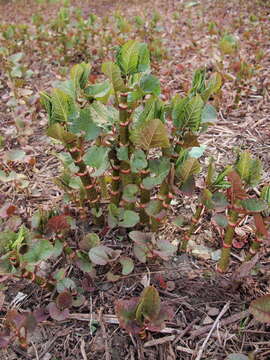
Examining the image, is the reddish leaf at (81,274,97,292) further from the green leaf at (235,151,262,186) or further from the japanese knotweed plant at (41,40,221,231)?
the green leaf at (235,151,262,186)

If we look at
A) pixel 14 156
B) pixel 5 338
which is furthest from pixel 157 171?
pixel 14 156

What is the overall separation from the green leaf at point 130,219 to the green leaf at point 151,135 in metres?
0.31

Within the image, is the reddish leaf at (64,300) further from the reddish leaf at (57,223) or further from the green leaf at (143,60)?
the green leaf at (143,60)

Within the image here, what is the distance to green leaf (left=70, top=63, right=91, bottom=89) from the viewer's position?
1.11m

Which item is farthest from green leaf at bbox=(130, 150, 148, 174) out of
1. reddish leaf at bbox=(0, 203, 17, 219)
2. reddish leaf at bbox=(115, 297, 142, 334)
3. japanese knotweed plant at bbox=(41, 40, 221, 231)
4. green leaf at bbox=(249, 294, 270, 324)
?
reddish leaf at bbox=(0, 203, 17, 219)

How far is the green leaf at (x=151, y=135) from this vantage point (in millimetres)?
1032

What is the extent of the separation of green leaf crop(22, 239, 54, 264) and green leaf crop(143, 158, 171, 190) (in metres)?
0.38

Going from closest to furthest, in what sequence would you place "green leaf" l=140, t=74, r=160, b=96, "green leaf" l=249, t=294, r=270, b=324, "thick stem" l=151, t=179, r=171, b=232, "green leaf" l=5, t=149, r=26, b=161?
"green leaf" l=249, t=294, r=270, b=324 < "green leaf" l=140, t=74, r=160, b=96 < "thick stem" l=151, t=179, r=171, b=232 < "green leaf" l=5, t=149, r=26, b=161

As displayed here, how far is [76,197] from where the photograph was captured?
154 cm

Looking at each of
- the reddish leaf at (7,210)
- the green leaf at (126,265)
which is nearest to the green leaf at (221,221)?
the green leaf at (126,265)

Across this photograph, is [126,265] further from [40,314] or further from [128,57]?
[128,57]

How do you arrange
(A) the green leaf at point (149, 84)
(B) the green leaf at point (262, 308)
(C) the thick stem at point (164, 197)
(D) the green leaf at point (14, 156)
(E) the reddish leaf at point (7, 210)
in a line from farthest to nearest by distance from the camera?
(D) the green leaf at point (14, 156) → (E) the reddish leaf at point (7, 210) → (C) the thick stem at point (164, 197) → (A) the green leaf at point (149, 84) → (B) the green leaf at point (262, 308)

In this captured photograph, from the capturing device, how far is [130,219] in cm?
133

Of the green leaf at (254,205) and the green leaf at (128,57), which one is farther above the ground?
the green leaf at (128,57)
